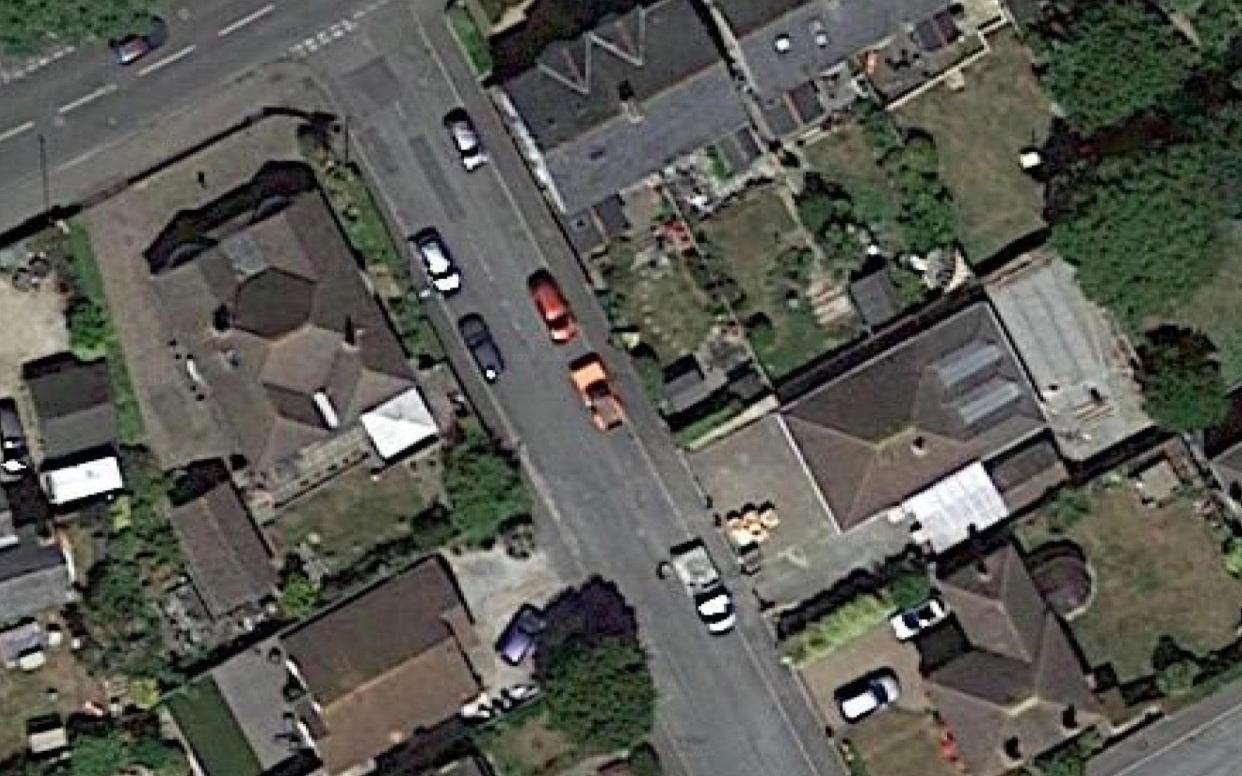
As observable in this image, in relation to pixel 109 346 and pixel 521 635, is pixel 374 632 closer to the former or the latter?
pixel 521 635

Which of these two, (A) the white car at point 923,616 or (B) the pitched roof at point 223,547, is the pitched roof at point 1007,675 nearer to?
(A) the white car at point 923,616

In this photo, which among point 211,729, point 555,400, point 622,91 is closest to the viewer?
point 622,91

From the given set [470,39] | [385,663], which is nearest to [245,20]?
[470,39]

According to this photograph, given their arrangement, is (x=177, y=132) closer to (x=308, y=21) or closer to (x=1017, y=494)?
(x=308, y=21)

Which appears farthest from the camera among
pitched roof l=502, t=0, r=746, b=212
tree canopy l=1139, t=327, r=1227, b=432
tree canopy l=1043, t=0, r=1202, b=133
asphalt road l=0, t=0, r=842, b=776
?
asphalt road l=0, t=0, r=842, b=776

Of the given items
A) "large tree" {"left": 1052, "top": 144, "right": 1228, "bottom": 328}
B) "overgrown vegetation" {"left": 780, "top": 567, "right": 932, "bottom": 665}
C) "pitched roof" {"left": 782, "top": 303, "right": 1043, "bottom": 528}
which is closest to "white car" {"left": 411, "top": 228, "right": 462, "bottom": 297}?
"pitched roof" {"left": 782, "top": 303, "right": 1043, "bottom": 528}

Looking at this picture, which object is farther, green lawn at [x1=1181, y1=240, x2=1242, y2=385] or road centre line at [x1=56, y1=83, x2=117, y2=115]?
green lawn at [x1=1181, y1=240, x2=1242, y2=385]

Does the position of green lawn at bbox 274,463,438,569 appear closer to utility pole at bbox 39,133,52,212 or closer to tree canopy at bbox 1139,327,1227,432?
utility pole at bbox 39,133,52,212

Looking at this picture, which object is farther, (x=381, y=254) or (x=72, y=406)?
(x=381, y=254)
